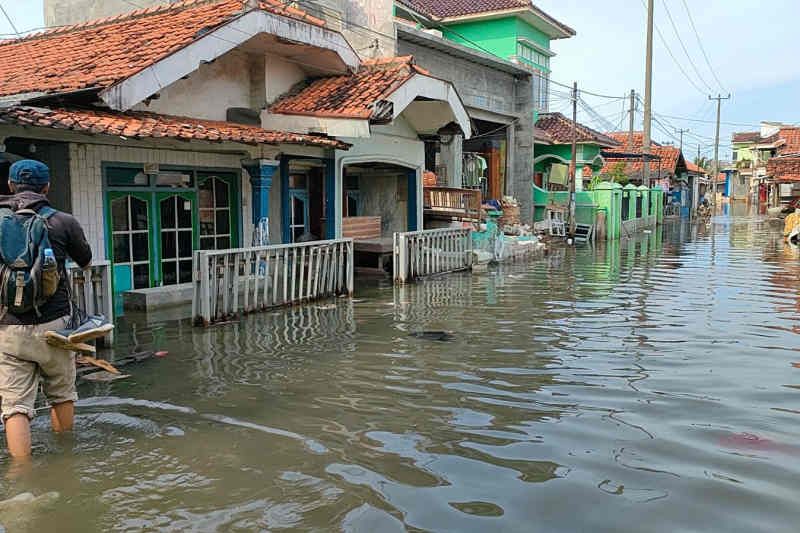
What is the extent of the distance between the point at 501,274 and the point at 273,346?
8837 millimetres

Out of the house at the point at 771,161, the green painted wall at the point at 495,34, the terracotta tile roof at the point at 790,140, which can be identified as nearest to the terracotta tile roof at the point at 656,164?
the house at the point at 771,161

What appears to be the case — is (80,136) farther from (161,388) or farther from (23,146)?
(161,388)

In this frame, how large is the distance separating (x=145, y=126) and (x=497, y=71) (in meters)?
17.0

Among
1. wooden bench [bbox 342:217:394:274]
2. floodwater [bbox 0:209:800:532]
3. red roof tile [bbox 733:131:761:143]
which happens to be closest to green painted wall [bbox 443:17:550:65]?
wooden bench [bbox 342:217:394:274]

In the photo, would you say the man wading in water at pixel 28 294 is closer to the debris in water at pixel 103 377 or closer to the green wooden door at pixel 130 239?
the debris in water at pixel 103 377

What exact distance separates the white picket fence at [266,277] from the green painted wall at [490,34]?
17596mm

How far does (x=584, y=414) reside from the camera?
5.98 metres

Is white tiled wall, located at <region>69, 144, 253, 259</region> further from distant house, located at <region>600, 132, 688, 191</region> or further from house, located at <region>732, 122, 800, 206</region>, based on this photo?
distant house, located at <region>600, 132, 688, 191</region>

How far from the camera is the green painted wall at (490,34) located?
1093 inches

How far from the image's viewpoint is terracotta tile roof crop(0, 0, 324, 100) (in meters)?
10.4

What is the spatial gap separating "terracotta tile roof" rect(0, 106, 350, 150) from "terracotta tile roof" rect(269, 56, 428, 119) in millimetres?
658

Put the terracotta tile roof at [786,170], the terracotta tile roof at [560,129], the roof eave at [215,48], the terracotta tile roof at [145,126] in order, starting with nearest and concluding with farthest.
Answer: the terracotta tile roof at [145,126] → the roof eave at [215,48] → the terracotta tile roof at [786,170] → the terracotta tile roof at [560,129]

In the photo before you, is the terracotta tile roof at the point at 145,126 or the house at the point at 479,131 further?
the house at the point at 479,131

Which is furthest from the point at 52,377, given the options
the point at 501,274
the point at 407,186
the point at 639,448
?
the point at 407,186
